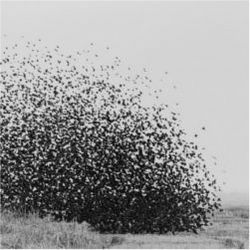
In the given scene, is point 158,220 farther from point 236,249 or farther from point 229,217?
point 229,217

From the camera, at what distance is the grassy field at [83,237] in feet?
32.2

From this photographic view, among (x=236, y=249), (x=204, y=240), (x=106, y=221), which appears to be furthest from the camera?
(x=106, y=221)

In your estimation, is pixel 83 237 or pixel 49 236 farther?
pixel 83 237

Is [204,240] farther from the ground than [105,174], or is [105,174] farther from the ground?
[105,174]

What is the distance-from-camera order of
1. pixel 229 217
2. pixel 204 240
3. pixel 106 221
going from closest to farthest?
1. pixel 204 240
2. pixel 106 221
3. pixel 229 217

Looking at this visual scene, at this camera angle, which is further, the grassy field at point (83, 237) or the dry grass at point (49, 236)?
the grassy field at point (83, 237)

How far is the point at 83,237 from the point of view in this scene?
33.2ft

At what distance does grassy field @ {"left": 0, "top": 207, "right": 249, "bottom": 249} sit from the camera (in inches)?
386

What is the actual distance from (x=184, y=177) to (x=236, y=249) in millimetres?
2232

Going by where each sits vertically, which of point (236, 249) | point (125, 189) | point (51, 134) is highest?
point (51, 134)

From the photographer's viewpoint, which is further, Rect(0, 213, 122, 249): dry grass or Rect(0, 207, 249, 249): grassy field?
Rect(0, 207, 249, 249): grassy field

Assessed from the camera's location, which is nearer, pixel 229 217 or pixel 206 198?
pixel 206 198

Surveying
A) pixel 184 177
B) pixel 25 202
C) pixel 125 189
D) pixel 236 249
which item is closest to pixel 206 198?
pixel 184 177

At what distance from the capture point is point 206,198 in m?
11.9
